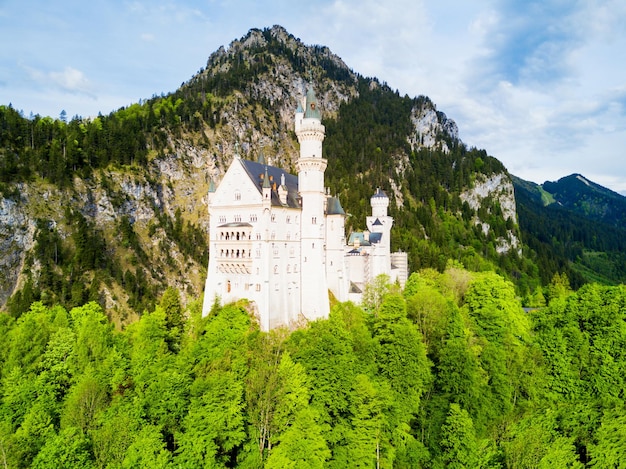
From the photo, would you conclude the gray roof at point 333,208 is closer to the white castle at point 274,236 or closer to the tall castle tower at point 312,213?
the white castle at point 274,236

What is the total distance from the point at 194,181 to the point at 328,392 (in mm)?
96714

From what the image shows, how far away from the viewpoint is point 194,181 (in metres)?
120

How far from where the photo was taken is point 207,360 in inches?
1486

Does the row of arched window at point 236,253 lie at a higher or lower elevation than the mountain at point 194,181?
lower

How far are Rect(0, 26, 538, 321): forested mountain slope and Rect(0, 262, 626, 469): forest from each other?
39370 mm

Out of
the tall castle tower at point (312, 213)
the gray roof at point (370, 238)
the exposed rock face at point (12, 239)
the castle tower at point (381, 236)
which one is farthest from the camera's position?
the exposed rock face at point (12, 239)

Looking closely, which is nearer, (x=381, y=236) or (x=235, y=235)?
(x=235, y=235)

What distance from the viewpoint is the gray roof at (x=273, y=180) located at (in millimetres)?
50688

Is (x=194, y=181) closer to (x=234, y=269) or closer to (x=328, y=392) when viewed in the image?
(x=234, y=269)

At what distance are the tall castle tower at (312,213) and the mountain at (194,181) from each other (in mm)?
8782

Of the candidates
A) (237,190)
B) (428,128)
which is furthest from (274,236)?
(428,128)

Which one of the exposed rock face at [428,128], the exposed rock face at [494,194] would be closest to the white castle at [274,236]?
the exposed rock face at [494,194]

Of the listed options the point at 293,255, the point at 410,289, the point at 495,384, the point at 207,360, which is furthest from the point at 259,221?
the point at 495,384

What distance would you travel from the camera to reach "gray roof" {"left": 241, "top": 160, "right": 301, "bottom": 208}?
5069 cm
